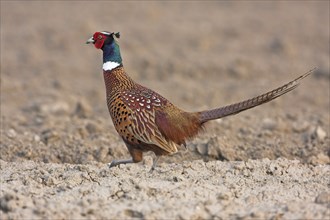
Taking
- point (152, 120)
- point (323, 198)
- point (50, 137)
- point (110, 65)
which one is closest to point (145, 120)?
point (152, 120)

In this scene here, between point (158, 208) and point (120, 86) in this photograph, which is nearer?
Result: point (158, 208)

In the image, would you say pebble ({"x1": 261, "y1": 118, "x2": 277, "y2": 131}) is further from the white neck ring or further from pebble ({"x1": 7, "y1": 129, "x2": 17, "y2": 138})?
the white neck ring

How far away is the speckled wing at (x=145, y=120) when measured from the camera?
25.3 feet

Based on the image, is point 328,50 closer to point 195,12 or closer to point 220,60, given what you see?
point 220,60

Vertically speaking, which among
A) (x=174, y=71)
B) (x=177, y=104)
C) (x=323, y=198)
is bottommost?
(x=323, y=198)

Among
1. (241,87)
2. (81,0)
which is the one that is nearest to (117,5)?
(81,0)

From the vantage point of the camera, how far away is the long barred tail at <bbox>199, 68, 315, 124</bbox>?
24.4 ft

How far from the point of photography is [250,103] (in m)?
7.57

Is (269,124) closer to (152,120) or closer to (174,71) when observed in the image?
(152,120)

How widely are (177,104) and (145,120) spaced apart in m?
5.91

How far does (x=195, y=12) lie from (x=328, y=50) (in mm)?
4476

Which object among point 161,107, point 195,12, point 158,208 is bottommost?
point 158,208

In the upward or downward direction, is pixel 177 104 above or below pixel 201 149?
above

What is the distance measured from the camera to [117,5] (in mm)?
21703
